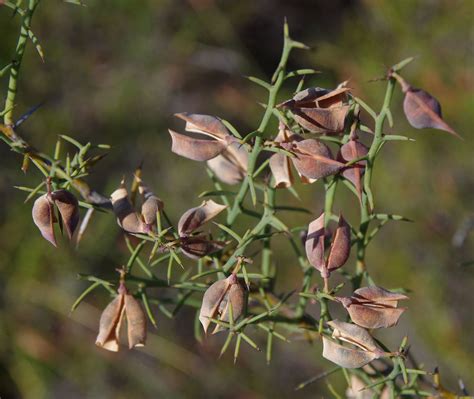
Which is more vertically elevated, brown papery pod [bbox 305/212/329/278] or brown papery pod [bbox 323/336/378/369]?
brown papery pod [bbox 305/212/329/278]

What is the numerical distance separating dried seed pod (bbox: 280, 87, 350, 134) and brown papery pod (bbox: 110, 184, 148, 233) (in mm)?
147

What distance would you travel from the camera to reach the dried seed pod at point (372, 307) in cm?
46

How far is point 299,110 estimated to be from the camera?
0.46 m

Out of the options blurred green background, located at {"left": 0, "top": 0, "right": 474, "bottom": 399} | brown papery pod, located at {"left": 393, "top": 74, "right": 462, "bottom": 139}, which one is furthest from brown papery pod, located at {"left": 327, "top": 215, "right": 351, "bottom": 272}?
blurred green background, located at {"left": 0, "top": 0, "right": 474, "bottom": 399}

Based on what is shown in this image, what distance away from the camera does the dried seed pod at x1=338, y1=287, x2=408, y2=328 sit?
18.1 inches

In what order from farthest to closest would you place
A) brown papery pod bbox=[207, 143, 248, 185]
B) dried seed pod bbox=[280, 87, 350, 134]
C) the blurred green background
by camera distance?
the blurred green background → brown papery pod bbox=[207, 143, 248, 185] → dried seed pod bbox=[280, 87, 350, 134]

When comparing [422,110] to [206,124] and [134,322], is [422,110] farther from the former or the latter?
[134,322]

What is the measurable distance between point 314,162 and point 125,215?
16 centimetres

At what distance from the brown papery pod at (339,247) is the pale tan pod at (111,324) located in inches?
7.2

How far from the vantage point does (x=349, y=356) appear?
0.46 metres

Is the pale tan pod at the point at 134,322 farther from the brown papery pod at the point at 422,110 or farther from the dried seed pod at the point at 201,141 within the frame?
the brown papery pod at the point at 422,110

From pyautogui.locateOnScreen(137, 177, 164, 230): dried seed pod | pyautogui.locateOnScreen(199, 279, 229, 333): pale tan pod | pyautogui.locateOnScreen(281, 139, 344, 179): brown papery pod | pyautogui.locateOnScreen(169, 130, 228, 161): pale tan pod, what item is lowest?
pyautogui.locateOnScreen(199, 279, 229, 333): pale tan pod

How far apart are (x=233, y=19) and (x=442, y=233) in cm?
104

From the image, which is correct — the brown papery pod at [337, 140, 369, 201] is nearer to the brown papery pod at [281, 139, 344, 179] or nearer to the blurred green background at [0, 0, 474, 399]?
the brown papery pod at [281, 139, 344, 179]
